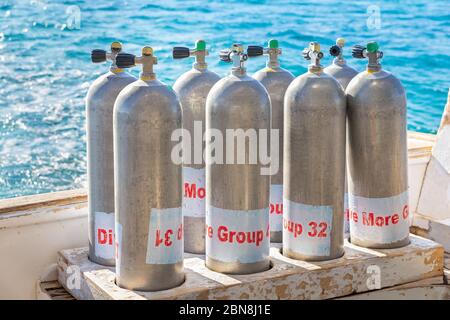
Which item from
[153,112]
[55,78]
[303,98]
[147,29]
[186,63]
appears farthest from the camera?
[147,29]

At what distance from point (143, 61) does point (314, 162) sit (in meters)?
0.34

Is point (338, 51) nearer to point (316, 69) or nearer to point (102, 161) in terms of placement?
point (316, 69)

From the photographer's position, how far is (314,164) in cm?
127

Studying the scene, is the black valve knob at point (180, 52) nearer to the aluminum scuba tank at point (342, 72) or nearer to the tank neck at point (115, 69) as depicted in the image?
the tank neck at point (115, 69)

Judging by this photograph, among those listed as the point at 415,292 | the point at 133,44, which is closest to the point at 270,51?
the point at 415,292

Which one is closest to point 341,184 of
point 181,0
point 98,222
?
point 98,222

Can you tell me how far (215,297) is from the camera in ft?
3.97

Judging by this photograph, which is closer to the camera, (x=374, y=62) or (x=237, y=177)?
(x=237, y=177)

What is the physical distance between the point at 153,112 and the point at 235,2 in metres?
7.33

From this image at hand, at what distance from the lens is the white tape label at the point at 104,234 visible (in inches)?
51.8

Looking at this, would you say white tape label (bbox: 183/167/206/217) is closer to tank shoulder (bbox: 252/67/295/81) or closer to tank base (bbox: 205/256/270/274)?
tank base (bbox: 205/256/270/274)

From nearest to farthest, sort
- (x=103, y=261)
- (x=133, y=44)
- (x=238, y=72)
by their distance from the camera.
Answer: (x=238, y=72), (x=103, y=261), (x=133, y=44)

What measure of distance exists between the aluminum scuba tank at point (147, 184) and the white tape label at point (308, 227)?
0.22 meters
